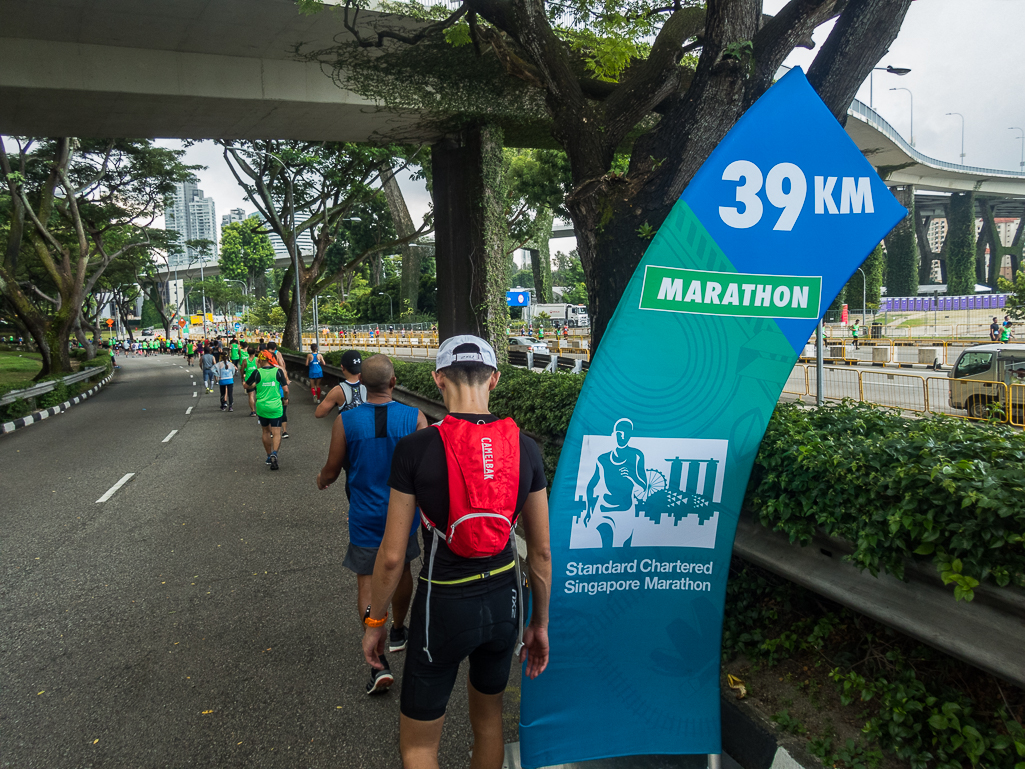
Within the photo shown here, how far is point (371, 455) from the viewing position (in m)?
3.96

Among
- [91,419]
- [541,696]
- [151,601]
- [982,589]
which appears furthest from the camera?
[91,419]

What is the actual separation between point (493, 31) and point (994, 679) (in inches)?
289

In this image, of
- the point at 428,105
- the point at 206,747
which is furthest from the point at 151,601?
the point at 428,105

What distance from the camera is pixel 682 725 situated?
3180mm

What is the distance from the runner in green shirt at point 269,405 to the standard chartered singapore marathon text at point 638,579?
7845 millimetres

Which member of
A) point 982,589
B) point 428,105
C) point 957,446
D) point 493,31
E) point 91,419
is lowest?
point 91,419

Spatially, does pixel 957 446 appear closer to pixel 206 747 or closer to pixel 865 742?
pixel 865 742

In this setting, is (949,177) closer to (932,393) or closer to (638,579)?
(932,393)

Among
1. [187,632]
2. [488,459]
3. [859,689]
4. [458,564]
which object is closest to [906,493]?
[859,689]

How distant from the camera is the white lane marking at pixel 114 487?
8617 mm

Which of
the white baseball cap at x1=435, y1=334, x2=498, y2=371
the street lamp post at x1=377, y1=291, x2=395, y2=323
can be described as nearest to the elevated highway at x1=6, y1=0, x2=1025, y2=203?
the white baseball cap at x1=435, y1=334, x2=498, y2=371

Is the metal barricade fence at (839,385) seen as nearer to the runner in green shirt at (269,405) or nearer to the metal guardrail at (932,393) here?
the metal guardrail at (932,393)

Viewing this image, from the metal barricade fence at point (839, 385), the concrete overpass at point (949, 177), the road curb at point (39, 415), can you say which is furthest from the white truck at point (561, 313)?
the metal barricade fence at point (839, 385)

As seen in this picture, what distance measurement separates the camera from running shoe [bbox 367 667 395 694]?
3.77m
